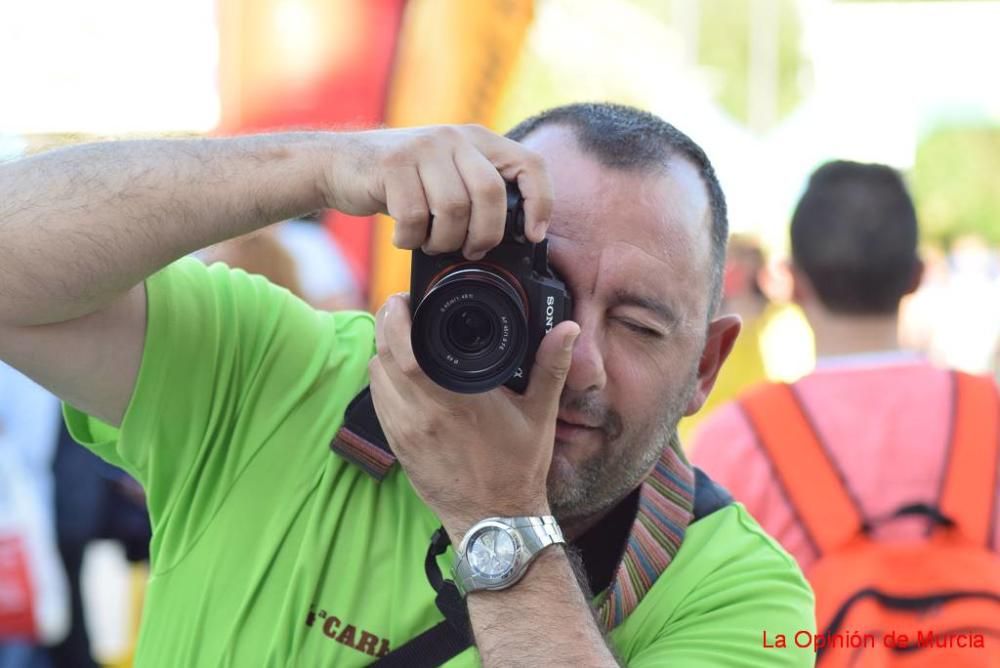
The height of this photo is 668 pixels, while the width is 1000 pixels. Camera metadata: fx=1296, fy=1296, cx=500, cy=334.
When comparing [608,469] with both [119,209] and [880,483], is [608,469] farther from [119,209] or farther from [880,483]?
[880,483]

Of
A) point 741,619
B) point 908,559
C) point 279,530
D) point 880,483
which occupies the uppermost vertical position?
point 279,530

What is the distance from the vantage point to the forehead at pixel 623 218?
2018 mm

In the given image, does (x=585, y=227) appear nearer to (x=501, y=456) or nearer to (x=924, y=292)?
(x=501, y=456)

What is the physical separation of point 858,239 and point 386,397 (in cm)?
202

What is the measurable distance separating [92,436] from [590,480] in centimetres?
79

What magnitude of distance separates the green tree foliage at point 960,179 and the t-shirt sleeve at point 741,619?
126ft

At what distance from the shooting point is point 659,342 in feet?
6.89

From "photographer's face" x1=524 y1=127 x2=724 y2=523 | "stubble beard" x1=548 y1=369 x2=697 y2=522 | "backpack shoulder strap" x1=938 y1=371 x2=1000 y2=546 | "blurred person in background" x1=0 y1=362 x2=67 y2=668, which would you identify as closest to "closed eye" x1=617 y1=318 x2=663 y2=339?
"photographer's face" x1=524 y1=127 x2=724 y2=523

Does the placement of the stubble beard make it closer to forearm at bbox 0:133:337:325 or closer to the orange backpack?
forearm at bbox 0:133:337:325

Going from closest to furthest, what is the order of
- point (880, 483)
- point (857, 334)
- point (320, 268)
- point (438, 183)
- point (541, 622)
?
point (438, 183) → point (541, 622) → point (880, 483) → point (857, 334) → point (320, 268)

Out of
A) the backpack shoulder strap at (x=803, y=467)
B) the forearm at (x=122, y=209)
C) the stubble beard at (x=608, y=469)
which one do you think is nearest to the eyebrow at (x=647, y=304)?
the stubble beard at (x=608, y=469)

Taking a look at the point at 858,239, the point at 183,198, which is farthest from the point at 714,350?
the point at 858,239

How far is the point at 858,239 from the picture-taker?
3.46 m

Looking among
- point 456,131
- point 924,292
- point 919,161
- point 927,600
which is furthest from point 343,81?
point 919,161
